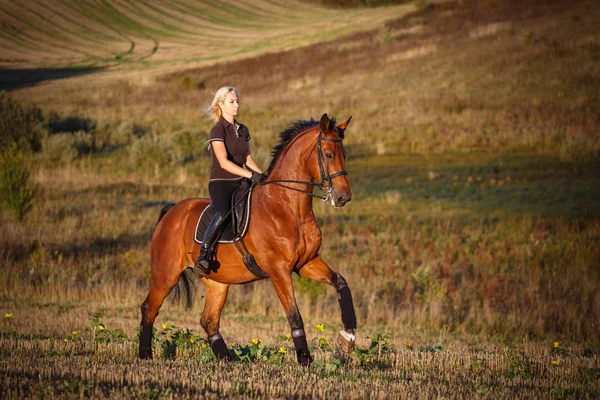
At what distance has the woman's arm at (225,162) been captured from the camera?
29.7ft

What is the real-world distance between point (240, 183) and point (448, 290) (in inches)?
321

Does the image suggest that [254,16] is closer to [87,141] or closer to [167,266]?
[87,141]

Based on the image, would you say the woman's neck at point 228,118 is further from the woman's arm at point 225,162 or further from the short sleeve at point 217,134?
the woman's arm at point 225,162

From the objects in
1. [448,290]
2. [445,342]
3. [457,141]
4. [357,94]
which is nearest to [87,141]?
[457,141]

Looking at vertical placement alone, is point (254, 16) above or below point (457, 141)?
above

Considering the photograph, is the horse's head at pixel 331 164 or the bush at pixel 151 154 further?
the bush at pixel 151 154

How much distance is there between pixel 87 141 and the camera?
37406 mm

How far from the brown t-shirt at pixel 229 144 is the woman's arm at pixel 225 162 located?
7 cm

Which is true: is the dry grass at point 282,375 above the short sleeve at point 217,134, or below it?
below

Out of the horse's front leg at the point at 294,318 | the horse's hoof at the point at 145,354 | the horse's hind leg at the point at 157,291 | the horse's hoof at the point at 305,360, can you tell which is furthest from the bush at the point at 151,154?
the horse's hoof at the point at 305,360

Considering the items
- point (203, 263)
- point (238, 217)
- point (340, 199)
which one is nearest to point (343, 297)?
point (340, 199)

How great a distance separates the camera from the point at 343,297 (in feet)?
28.9

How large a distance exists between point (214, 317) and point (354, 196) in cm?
1734

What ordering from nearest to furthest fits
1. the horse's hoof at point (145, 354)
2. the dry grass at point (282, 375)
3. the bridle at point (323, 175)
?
the dry grass at point (282, 375) < the bridle at point (323, 175) < the horse's hoof at point (145, 354)
